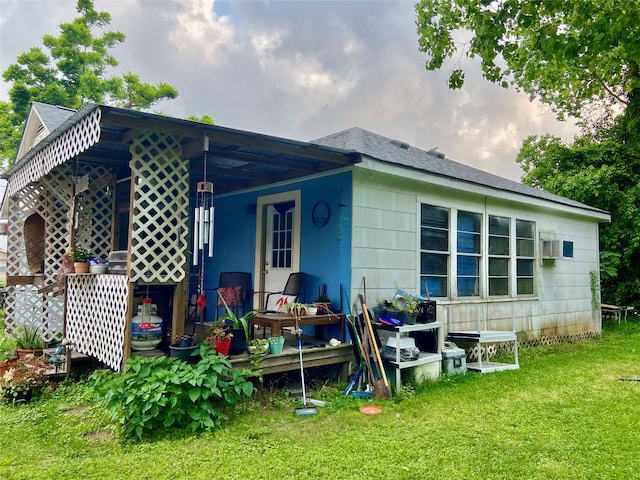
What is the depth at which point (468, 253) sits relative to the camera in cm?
672

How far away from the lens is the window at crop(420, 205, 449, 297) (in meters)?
6.14

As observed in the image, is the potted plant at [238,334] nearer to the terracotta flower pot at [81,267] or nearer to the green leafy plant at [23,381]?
the terracotta flower pot at [81,267]

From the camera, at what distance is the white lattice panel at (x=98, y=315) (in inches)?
163

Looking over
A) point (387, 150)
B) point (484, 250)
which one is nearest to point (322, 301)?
point (387, 150)

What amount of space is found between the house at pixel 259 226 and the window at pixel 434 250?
3 cm

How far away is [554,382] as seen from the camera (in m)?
5.26

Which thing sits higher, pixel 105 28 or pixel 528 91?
pixel 105 28

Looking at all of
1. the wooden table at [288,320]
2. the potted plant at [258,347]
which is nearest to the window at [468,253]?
the wooden table at [288,320]

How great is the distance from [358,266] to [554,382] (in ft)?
8.91

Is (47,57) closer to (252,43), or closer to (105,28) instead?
(105,28)

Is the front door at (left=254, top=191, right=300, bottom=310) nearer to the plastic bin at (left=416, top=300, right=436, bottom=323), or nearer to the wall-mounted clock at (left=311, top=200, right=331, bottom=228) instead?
the wall-mounted clock at (left=311, top=200, right=331, bottom=228)

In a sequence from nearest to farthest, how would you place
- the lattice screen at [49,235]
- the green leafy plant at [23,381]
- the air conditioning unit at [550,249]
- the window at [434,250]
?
1. the green leafy plant at [23,381]
2. the lattice screen at [49,235]
3. the window at [434,250]
4. the air conditioning unit at [550,249]

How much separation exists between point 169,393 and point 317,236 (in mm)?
2782

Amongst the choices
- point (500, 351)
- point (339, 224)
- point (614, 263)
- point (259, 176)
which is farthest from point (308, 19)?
point (614, 263)
